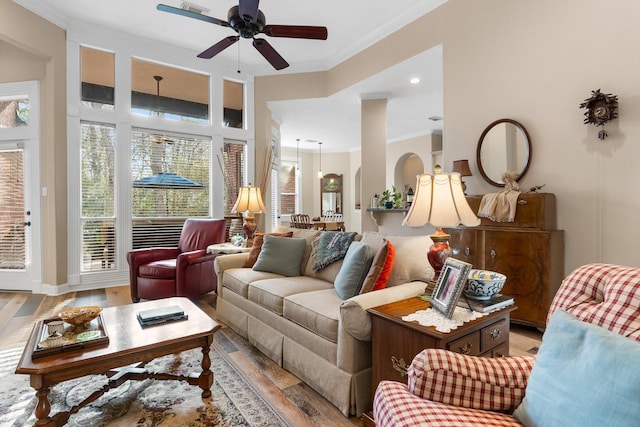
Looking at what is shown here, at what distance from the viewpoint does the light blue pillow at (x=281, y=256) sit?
2.98 meters

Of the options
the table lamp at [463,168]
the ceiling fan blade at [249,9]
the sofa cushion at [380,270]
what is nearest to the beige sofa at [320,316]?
the sofa cushion at [380,270]

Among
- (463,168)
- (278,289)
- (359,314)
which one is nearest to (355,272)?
(359,314)

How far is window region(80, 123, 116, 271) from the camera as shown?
14.7 ft

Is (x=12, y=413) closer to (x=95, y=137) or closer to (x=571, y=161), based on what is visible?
(x=95, y=137)

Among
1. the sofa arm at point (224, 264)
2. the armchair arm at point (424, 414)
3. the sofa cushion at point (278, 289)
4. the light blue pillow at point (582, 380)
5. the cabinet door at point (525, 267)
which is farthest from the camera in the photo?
the sofa arm at point (224, 264)

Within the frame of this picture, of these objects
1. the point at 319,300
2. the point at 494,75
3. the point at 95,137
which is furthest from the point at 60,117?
the point at 494,75

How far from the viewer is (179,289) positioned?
3443mm

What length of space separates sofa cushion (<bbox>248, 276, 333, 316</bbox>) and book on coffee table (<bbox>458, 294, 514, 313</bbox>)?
1.12m

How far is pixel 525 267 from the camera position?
2824 millimetres

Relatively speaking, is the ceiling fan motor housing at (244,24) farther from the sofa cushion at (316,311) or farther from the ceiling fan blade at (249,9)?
the sofa cushion at (316,311)

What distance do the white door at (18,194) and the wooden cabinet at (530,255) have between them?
5.50m

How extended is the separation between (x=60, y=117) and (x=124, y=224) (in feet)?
5.10

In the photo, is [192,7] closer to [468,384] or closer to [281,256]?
[281,256]

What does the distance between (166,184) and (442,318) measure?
462 cm
